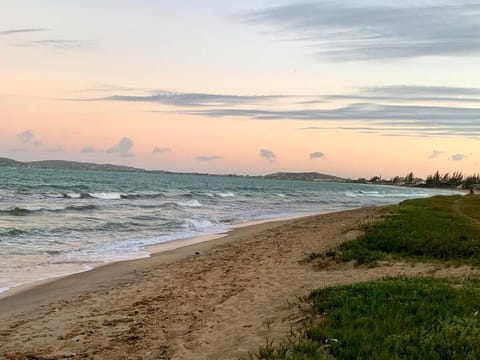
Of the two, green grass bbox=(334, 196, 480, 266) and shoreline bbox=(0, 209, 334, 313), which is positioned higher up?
green grass bbox=(334, 196, 480, 266)

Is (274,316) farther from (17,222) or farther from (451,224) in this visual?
(17,222)

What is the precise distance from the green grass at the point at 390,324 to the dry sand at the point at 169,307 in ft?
1.84

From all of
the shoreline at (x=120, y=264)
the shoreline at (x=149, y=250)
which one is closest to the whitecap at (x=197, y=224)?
the shoreline at (x=149, y=250)

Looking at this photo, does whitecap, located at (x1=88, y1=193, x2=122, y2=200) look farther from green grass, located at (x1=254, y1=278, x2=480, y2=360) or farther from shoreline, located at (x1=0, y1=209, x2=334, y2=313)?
green grass, located at (x1=254, y1=278, x2=480, y2=360)

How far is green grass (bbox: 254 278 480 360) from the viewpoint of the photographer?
4.91 m

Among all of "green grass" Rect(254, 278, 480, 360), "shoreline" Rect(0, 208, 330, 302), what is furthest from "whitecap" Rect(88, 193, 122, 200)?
"green grass" Rect(254, 278, 480, 360)

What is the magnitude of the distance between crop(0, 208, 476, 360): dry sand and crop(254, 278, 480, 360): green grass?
0.56 m

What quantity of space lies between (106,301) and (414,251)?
23.2 ft

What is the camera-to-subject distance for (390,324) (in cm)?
566

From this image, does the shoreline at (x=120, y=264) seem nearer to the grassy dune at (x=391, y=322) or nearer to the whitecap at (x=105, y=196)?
the grassy dune at (x=391, y=322)

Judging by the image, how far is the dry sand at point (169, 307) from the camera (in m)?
6.05

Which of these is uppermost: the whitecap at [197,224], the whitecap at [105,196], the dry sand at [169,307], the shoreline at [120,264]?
the dry sand at [169,307]

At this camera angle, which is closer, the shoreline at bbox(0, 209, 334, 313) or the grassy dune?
the grassy dune

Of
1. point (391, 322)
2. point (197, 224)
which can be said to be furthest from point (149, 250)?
point (391, 322)
